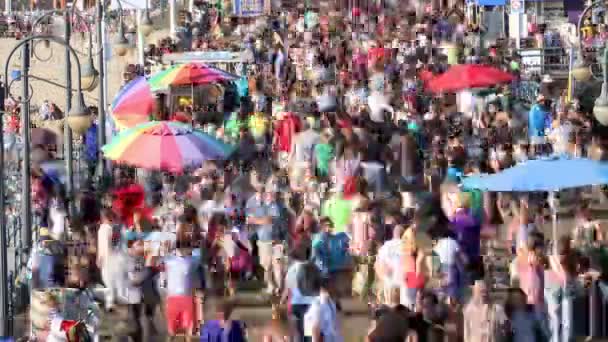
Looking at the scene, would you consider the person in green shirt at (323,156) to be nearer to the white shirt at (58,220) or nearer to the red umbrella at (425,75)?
the white shirt at (58,220)

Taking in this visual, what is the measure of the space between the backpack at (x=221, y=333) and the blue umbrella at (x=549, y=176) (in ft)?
16.8

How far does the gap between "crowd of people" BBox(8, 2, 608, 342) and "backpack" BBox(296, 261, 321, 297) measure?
0.04 ft

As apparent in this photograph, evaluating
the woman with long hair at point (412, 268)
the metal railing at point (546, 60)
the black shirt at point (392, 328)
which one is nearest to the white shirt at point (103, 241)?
the woman with long hair at point (412, 268)

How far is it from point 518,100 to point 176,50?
917cm

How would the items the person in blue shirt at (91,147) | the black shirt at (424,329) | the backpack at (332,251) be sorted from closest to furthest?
the black shirt at (424,329)
the backpack at (332,251)
the person in blue shirt at (91,147)

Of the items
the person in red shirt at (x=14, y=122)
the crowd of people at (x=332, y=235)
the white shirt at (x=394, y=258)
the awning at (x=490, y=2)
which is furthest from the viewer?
the awning at (x=490, y=2)

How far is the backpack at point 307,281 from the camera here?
1546 centimetres

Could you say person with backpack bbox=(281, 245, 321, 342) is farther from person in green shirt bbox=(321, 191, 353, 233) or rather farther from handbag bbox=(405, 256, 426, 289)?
person in green shirt bbox=(321, 191, 353, 233)

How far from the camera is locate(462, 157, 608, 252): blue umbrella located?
17.9 metres

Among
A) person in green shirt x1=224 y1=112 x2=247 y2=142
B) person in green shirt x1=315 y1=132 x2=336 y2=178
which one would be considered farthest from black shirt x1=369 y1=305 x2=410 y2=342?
person in green shirt x1=224 y1=112 x2=247 y2=142

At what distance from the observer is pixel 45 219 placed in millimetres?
20453

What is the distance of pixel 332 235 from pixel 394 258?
1365 mm

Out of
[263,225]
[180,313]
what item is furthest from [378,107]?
[180,313]

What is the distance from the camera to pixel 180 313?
16.0 metres
